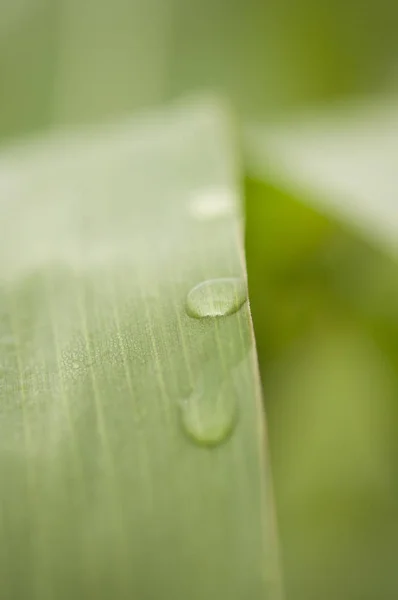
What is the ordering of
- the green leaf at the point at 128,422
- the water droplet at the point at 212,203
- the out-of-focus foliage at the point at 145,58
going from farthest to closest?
the out-of-focus foliage at the point at 145,58, the water droplet at the point at 212,203, the green leaf at the point at 128,422

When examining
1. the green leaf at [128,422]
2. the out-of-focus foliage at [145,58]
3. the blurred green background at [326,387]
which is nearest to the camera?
the green leaf at [128,422]

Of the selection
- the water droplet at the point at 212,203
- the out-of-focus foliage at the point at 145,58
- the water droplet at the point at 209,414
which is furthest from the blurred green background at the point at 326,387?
the out-of-focus foliage at the point at 145,58

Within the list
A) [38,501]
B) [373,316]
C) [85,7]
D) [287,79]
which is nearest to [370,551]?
[373,316]

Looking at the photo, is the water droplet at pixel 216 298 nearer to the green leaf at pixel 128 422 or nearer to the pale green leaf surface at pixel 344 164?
the green leaf at pixel 128 422

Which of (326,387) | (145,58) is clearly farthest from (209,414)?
(145,58)

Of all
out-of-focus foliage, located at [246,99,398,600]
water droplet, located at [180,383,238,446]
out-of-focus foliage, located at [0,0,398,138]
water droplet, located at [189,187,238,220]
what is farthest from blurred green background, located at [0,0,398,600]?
out-of-focus foliage, located at [0,0,398,138]

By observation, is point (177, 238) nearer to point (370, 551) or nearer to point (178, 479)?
point (178, 479)
